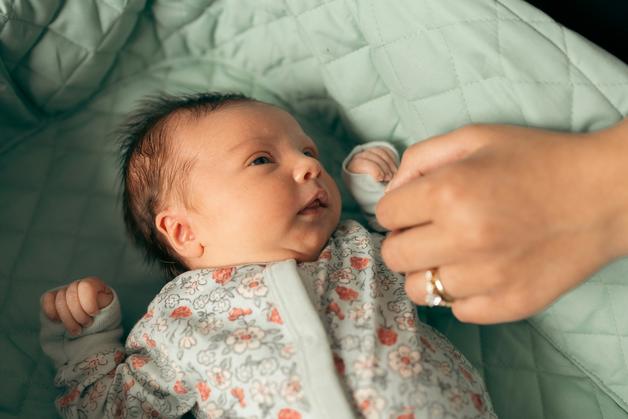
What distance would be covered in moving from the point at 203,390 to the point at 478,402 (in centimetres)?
44

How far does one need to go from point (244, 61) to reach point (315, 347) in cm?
78

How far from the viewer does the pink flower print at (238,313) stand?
3.20ft

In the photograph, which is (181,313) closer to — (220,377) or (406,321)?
(220,377)

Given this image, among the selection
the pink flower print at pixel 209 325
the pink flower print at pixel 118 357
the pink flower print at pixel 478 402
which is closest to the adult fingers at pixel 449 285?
the pink flower print at pixel 478 402

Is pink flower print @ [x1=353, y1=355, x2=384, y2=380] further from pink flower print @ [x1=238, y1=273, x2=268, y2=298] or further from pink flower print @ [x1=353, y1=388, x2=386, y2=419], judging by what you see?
pink flower print @ [x1=238, y1=273, x2=268, y2=298]

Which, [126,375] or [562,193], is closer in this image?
[562,193]

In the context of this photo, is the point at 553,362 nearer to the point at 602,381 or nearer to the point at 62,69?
the point at 602,381

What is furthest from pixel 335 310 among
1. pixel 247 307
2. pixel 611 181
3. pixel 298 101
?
pixel 298 101

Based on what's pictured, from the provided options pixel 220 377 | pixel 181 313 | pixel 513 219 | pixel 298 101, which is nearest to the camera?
pixel 513 219

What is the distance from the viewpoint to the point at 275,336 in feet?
3.06

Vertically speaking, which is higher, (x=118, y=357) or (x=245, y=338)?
(x=245, y=338)

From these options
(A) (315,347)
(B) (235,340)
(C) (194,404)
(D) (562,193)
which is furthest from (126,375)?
(D) (562,193)

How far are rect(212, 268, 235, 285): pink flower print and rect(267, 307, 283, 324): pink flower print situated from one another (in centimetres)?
12

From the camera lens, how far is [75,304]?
43.0 inches
